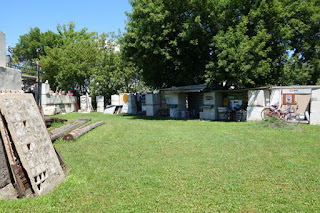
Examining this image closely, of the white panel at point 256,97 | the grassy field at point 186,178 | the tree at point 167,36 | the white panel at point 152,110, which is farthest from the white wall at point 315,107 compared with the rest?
the white panel at point 152,110

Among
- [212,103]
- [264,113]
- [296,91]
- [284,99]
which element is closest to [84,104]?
[212,103]

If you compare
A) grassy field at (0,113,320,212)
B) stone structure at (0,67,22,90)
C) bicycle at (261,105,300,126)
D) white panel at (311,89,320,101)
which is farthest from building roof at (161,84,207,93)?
stone structure at (0,67,22,90)

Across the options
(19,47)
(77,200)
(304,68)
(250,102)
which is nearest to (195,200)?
(77,200)

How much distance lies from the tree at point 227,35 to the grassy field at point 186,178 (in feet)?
22.7

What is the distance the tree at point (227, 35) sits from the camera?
13970 mm

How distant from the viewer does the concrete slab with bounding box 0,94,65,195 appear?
13.0ft

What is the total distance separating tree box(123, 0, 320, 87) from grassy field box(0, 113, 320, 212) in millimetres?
6920

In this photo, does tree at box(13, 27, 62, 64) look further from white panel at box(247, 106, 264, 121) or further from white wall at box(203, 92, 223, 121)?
white panel at box(247, 106, 264, 121)

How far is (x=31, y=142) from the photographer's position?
168 inches

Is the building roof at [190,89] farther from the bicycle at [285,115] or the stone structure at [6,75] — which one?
the stone structure at [6,75]

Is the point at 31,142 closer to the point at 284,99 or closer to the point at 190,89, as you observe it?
the point at 190,89

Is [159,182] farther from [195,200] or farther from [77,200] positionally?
[77,200]

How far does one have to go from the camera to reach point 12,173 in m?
3.96

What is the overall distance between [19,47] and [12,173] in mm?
42484
